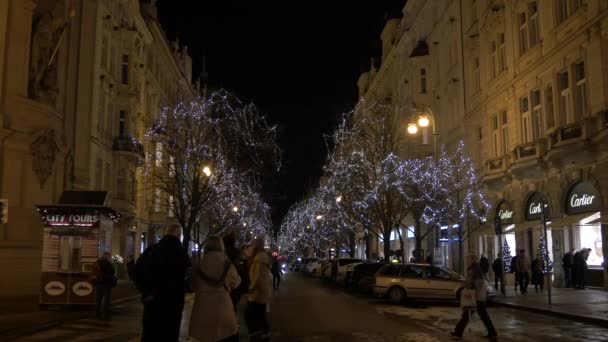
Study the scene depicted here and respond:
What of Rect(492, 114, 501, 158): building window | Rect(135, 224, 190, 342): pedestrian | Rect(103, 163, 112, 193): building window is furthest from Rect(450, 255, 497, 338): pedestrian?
Rect(103, 163, 112, 193): building window

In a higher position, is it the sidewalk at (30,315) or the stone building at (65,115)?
the stone building at (65,115)

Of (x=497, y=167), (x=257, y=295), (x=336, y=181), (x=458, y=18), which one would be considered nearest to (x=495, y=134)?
(x=497, y=167)

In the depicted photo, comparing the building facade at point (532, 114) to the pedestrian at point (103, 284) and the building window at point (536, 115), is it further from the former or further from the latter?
the pedestrian at point (103, 284)

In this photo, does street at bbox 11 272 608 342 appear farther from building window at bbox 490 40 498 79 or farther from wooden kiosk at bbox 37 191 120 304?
building window at bbox 490 40 498 79

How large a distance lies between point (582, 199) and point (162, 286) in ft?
72.9

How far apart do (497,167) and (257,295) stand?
24.9 metres

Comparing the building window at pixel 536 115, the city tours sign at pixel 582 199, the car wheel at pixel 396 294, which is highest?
the building window at pixel 536 115

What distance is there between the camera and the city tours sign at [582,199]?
82.6ft

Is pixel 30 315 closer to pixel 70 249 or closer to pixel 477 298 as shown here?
pixel 70 249

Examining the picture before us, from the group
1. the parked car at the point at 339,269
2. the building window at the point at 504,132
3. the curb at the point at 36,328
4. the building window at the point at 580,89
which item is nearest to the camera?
the curb at the point at 36,328

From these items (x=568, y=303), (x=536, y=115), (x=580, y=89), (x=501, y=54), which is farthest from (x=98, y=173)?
(x=568, y=303)

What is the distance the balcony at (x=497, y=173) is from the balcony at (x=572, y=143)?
5554 mm

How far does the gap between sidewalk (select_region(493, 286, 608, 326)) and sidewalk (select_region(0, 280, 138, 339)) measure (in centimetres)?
1306

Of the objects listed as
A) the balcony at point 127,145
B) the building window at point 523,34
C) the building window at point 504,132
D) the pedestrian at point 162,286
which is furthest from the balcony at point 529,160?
the balcony at point 127,145
